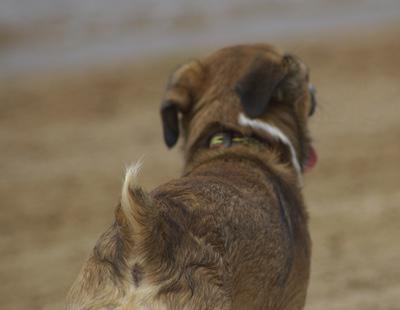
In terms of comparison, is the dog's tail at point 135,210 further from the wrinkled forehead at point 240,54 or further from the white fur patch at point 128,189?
the wrinkled forehead at point 240,54

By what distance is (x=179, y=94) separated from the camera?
5.58 meters

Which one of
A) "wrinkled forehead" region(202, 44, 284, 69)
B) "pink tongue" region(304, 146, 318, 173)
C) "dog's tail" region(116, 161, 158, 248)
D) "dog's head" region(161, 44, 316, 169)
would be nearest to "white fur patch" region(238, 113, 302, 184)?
"dog's head" region(161, 44, 316, 169)

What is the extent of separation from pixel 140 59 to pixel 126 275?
486 inches

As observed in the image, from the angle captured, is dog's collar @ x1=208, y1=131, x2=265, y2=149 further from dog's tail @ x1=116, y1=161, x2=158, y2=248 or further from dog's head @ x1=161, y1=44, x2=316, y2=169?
dog's tail @ x1=116, y1=161, x2=158, y2=248

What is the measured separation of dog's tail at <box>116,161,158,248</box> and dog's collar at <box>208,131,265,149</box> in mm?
1548

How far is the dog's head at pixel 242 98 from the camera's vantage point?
205 inches

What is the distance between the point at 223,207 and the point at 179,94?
5.16ft

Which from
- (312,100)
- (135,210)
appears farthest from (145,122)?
(135,210)

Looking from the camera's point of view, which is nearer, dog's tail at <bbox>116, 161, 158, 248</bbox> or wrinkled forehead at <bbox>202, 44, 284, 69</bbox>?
dog's tail at <bbox>116, 161, 158, 248</bbox>

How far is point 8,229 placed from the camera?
9.25 m

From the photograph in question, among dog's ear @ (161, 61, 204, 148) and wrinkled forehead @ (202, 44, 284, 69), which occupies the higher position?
wrinkled forehead @ (202, 44, 284, 69)

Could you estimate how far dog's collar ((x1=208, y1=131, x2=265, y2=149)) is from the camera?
5148 millimetres

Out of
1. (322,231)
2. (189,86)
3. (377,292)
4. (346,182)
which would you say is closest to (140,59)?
(346,182)

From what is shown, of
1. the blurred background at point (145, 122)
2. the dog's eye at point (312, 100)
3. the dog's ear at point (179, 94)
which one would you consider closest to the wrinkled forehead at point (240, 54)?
the dog's ear at point (179, 94)
